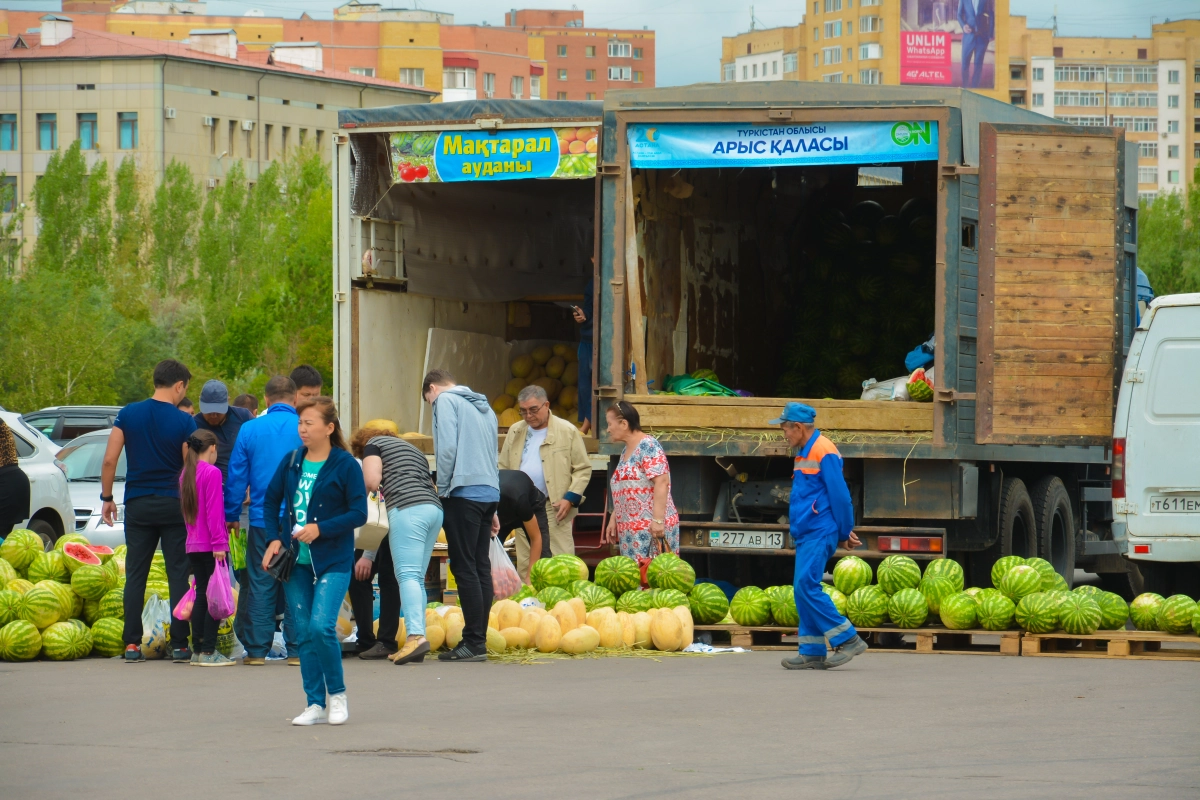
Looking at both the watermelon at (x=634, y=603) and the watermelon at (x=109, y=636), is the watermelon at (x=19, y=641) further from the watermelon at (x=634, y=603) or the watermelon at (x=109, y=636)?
the watermelon at (x=634, y=603)

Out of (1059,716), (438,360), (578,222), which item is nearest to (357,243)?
(438,360)

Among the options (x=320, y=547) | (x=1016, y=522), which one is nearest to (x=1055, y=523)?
(x=1016, y=522)

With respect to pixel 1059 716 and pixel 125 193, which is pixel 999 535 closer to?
pixel 1059 716

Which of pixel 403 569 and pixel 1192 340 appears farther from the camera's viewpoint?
pixel 1192 340

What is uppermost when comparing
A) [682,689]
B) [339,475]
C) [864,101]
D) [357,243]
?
[864,101]

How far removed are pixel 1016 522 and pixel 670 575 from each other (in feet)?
9.73

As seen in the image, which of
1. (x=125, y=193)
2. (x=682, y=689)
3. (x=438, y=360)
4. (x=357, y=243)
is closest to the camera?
(x=682, y=689)

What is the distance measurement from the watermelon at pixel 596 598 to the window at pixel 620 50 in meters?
167

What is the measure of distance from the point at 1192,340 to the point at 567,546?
4.66 m

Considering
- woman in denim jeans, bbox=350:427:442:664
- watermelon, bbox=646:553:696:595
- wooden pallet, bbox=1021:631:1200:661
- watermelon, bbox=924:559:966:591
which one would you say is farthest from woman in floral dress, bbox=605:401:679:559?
wooden pallet, bbox=1021:631:1200:661

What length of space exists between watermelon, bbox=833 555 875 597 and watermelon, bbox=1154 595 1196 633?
1834mm

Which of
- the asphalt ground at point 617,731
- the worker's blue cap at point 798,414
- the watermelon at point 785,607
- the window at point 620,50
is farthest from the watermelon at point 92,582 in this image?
the window at point 620,50

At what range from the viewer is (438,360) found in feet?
52.7

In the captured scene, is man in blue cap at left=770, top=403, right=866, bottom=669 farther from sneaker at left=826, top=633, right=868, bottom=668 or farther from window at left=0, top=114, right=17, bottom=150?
window at left=0, top=114, right=17, bottom=150
